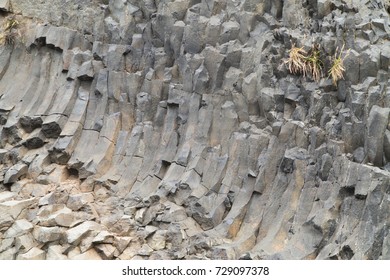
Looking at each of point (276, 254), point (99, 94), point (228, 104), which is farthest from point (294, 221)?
point (99, 94)

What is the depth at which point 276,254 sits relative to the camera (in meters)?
12.5

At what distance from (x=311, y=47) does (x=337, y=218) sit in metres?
3.58

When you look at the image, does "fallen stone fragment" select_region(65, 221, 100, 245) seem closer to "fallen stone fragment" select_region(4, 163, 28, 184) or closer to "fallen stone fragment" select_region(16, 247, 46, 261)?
"fallen stone fragment" select_region(16, 247, 46, 261)

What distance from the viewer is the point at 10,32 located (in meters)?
18.3

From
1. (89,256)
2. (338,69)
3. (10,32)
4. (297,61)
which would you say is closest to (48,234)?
(89,256)

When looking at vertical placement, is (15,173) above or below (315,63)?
below

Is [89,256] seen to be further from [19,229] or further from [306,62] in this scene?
[306,62]

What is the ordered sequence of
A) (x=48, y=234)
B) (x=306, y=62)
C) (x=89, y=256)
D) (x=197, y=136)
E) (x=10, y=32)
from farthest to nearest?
(x=10, y=32), (x=197, y=136), (x=306, y=62), (x=48, y=234), (x=89, y=256)

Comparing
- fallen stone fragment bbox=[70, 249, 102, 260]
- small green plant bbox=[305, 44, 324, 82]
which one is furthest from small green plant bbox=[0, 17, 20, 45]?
small green plant bbox=[305, 44, 324, 82]

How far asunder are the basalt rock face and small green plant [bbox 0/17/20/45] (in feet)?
2.33

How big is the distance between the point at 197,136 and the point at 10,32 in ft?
21.0

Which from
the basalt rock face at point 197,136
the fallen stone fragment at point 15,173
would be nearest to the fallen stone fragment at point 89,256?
the basalt rock face at point 197,136

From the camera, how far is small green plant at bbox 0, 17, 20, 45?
18.3 metres

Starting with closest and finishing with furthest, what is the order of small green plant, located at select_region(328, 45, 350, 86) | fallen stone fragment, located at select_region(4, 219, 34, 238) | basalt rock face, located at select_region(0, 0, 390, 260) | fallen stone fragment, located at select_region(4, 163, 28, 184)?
1. basalt rock face, located at select_region(0, 0, 390, 260)
2. small green plant, located at select_region(328, 45, 350, 86)
3. fallen stone fragment, located at select_region(4, 219, 34, 238)
4. fallen stone fragment, located at select_region(4, 163, 28, 184)
